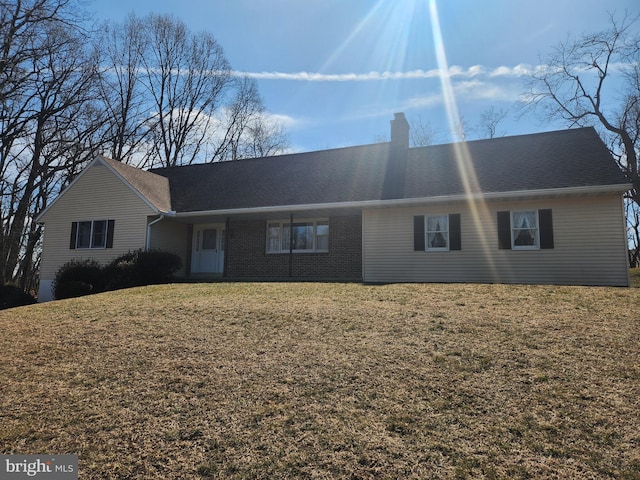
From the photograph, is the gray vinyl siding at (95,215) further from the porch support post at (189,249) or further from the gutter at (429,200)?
the porch support post at (189,249)

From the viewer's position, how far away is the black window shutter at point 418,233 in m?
14.2

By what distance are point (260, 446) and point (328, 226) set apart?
12.5 meters

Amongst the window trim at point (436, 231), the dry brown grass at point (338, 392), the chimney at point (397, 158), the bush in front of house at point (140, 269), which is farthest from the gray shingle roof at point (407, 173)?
the dry brown grass at point (338, 392)

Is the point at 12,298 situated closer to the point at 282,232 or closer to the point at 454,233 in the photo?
the point at 282,232

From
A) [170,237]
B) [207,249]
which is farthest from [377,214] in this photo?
[170,237]

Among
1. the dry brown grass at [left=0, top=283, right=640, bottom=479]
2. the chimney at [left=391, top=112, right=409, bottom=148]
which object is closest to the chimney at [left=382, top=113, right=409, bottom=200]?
the chimney at [left=391, top=112, right=409, bottom=148]

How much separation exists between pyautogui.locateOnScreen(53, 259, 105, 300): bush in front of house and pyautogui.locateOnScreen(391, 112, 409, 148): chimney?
1259 cm

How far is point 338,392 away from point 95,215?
16.9 metres

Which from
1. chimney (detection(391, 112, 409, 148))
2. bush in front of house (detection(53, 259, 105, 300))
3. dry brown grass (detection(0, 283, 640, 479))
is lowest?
dry brown grass (detection(0, 283, 640, 479))

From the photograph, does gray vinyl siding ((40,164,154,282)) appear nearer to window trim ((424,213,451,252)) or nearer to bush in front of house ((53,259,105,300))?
bush in front of house ((53,259,105,300))

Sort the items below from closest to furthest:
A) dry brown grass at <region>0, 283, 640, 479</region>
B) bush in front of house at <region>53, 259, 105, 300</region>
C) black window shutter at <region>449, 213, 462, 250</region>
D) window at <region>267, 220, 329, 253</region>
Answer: dry brown grass at <region>0, 283, 640, 479</region> < black window shutter at <region>449, 213, 462, 250</region> < bush in front of house at <region>53, 259, 105, 300</region> < window at <region>267, 220, 329, 253</region>

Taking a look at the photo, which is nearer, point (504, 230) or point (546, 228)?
point (546, 228)

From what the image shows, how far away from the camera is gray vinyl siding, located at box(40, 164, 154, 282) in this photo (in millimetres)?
17406

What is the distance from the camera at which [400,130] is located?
58.3 feet
